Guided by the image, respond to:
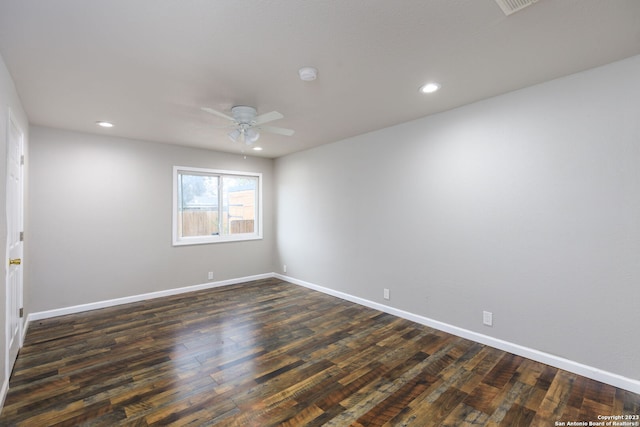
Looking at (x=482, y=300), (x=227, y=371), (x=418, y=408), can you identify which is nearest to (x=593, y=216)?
(x=482, y=300)

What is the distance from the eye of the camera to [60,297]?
12.7 feet

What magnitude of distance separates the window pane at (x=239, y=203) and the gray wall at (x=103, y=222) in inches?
19.1

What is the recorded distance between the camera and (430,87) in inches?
104

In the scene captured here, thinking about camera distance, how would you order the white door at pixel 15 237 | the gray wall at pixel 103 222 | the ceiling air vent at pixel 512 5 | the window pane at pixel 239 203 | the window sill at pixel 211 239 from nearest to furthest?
the ceiling air vent at pixel 512 5 → the white door at pixel 15 237 → the gray wall at pixel 103 222 → the window sill at pixel 211 239 → the window pane at pixel 239 203

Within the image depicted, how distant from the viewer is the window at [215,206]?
4957 mm

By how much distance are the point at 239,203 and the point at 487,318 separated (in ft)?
14.5

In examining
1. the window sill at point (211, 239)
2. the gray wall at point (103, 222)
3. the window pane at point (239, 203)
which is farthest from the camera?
the window pane at point (239, 203)

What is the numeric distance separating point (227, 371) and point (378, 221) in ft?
8.26

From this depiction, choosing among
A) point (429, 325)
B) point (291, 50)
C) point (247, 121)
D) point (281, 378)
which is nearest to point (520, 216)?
point (429, 325)

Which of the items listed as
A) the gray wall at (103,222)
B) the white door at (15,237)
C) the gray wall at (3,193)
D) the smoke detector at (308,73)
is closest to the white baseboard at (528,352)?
the smoke detector at (308,73)

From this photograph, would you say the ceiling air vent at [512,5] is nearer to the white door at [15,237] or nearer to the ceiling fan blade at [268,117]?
the ceiling fan blade at [268,117]

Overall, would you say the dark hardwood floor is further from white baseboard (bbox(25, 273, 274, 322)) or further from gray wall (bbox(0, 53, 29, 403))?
gray wall (bbox(0, 53, 29, 403))

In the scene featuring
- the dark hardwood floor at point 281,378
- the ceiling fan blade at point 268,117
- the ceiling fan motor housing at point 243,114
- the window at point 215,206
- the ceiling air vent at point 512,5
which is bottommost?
the dark hardwood floor at point 281,378

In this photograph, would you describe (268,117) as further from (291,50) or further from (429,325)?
(429,325)
